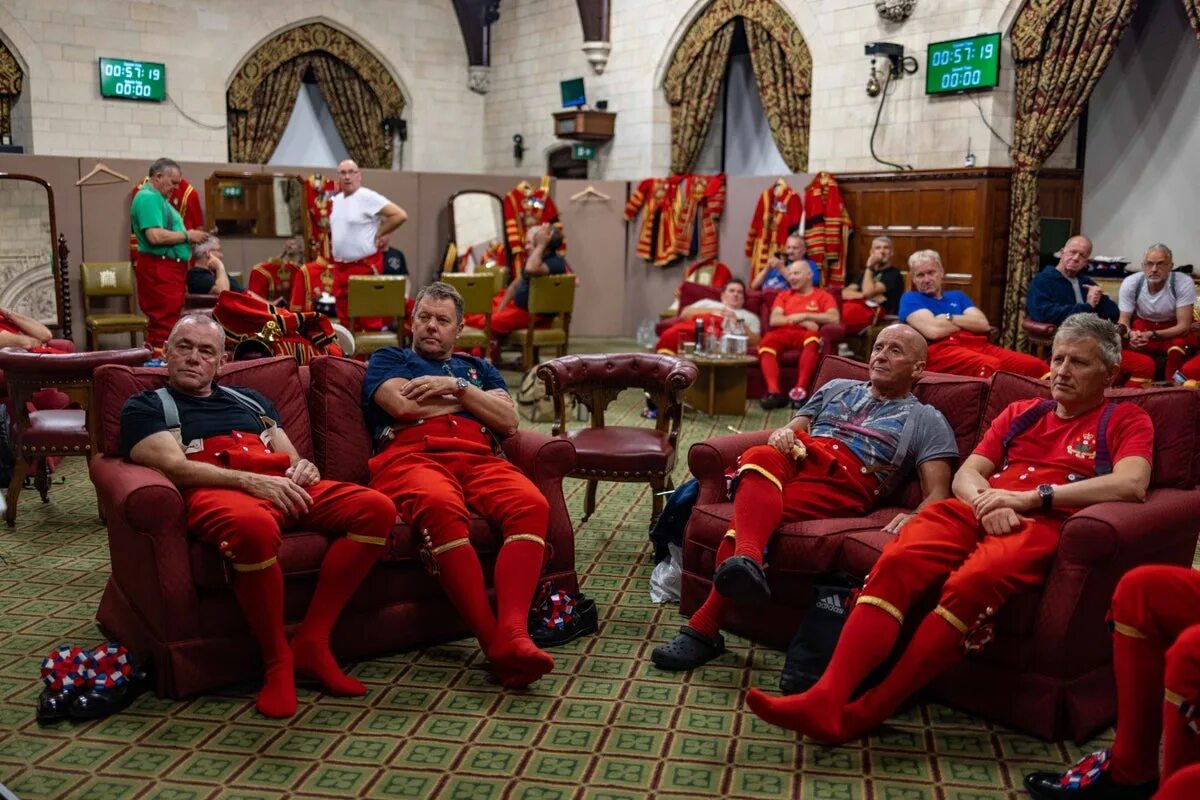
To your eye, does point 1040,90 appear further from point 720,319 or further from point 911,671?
point 911,671

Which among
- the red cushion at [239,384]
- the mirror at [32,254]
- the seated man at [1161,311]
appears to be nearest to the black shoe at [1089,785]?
the red cushion at [239,384]

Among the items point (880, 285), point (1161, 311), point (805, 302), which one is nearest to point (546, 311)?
point (805, 302)

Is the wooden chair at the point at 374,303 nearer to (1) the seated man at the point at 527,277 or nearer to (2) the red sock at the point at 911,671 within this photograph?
(1) the seated man at the point at 527,277

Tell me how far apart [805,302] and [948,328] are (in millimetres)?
1670

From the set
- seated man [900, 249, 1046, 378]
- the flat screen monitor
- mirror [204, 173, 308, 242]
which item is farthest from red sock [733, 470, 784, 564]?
the flat screen monitor

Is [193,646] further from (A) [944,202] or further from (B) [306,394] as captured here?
(A) [944,202]

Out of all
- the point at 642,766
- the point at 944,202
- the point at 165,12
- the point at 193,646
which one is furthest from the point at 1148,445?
the point at 165,12

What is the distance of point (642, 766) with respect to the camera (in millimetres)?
2885

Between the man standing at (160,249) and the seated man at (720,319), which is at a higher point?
the man standing at (160,249)

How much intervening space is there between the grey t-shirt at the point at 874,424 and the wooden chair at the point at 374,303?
4082mm

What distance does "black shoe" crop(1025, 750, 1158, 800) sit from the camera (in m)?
2.60

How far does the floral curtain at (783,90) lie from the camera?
33.4 feet

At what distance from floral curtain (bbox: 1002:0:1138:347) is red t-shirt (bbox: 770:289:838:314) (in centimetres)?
143

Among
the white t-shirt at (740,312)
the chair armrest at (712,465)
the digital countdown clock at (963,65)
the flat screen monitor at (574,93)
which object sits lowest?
the chair armrest at (712,465)
